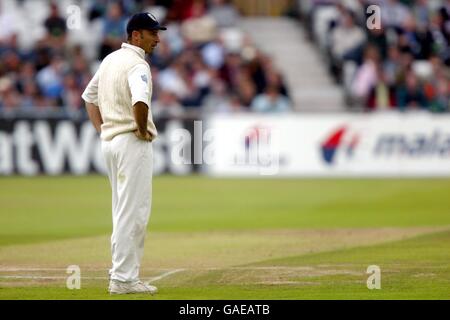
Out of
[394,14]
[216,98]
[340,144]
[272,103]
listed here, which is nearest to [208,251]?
[340,144]

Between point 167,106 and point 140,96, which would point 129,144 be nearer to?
point 140,96

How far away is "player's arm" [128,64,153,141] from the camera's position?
30.3ft

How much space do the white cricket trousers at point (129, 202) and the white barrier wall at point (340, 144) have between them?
14011 mm

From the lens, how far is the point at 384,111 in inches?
938

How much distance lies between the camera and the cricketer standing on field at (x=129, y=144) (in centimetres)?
935

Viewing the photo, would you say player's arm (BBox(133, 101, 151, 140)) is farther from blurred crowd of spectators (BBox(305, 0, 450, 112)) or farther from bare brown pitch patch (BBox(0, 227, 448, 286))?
blurred crowd of spectators (BBox(305, 0, 450, 112))

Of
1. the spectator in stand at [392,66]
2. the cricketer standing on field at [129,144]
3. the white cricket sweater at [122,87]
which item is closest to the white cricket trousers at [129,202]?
the cricketer standing on field at [129,144]

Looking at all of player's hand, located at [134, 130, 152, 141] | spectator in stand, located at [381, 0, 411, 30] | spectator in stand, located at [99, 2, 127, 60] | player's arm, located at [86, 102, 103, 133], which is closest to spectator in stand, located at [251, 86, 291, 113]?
spectator in stand, located at [99, 2, 127, 60]

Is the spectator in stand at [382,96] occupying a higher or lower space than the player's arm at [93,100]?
higher

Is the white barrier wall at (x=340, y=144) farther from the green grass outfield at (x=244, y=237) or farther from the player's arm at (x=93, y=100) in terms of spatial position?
the player's arm at (x=93, y=100)

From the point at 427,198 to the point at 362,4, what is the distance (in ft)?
31.1

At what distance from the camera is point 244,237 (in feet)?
46.9
